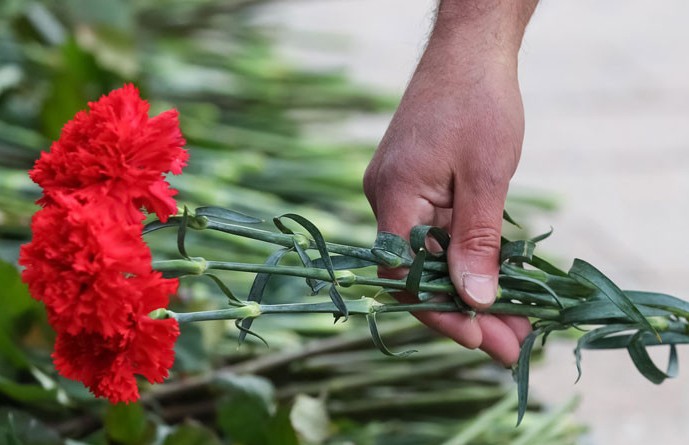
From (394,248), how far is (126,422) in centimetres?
39

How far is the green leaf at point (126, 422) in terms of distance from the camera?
3.43 feet

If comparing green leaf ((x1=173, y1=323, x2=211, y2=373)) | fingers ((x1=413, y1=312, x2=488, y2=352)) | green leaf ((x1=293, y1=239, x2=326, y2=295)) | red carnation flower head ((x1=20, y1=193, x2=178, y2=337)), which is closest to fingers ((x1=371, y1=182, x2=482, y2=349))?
fingers ((x1=413, y1=312, x2=488, y2=352))

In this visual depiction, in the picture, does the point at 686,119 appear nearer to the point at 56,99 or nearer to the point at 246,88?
the point at 246,88

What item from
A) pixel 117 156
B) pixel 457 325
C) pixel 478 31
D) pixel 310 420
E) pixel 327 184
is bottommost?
pixel 310 420

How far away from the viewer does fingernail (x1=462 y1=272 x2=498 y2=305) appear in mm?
835

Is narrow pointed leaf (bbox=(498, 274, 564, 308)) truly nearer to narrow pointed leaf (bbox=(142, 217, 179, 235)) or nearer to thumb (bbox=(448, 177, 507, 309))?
thumb (bbox=(448, 177, 507, 309))

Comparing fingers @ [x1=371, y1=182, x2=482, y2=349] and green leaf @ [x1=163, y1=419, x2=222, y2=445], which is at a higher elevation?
fingers @ [x1=371, y1=182, x2=482, y2=349]

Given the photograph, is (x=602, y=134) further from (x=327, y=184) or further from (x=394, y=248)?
(x=394, y=248)

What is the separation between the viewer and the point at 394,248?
841 millimetres

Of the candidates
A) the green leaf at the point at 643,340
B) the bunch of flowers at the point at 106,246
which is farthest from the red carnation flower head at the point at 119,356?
the green leaf at the point at 643,340

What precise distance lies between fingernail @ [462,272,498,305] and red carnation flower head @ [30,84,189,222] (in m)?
0.28

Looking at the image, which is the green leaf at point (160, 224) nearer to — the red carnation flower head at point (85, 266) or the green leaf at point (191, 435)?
the red carnation flower head at point (85, 266)

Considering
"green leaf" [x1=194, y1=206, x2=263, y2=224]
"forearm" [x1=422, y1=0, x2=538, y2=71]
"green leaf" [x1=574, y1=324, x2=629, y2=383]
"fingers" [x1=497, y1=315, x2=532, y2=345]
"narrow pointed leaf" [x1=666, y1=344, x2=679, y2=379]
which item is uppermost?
"forearm" [x1=422, y1=0, x2=538, y2=71]

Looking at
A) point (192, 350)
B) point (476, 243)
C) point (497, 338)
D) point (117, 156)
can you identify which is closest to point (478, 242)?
point (476, 243)
